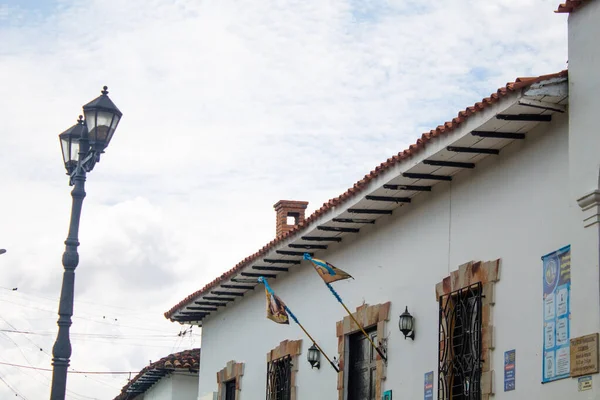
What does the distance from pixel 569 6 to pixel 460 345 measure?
428 cm

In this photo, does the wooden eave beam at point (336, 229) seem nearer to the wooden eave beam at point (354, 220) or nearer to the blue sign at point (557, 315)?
the wooden eave beam at point (354, 220)

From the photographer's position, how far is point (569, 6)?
40.0 ft

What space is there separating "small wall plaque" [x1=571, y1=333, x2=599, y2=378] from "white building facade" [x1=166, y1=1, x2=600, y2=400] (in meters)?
0.03

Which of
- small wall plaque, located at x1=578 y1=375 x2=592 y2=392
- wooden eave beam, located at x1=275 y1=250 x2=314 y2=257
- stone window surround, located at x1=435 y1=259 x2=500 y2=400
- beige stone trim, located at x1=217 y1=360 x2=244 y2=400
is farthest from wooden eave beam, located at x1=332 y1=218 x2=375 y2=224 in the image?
small wall plaque, located at x1=578 y1=375 x2=592 y2=392

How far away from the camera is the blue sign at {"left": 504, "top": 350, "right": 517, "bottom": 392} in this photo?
41.9 ft

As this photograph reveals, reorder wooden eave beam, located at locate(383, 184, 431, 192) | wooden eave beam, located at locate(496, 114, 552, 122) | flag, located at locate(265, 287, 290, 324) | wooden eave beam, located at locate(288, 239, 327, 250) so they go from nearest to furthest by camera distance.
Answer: wooden eave beam, located at locate(496, 114, 552, 122) → wooden eave beam, located at locate(383, 184, 431, 192) → flag, located at locate(265, 287, 290, 324) → wooden eave beam, located at locate(288, 239, 327, 250)

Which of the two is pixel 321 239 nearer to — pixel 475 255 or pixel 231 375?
pixel 475 255

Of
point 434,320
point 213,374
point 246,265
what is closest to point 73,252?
point 434,320

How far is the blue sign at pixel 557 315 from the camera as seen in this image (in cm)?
1180

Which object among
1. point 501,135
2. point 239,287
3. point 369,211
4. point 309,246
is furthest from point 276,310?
point 501,135

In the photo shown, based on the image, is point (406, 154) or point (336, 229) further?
point (336, 229)

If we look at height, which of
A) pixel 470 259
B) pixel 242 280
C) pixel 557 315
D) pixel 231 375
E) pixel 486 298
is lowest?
pixel 557 315

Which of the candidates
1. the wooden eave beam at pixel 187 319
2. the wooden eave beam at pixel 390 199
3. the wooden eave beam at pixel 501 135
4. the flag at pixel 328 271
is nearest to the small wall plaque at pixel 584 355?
the wooden eave beam at pixel 501 135

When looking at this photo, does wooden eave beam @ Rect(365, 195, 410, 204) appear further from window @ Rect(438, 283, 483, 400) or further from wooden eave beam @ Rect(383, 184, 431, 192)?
window @ Rect(438, 283, 483, 400)
